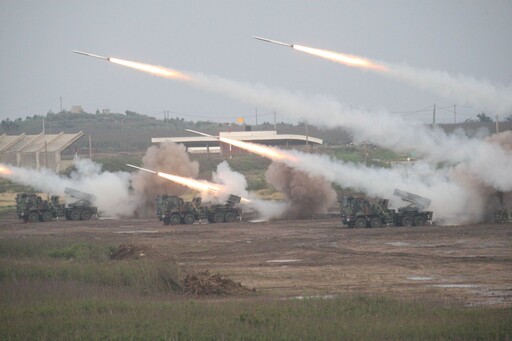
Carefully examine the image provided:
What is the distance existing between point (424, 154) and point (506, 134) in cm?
489

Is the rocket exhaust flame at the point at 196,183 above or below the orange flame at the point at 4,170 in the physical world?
below

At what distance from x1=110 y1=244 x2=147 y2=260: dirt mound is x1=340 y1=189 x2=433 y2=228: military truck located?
19670mm

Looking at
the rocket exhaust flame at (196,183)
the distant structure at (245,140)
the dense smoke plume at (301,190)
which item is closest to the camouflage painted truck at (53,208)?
the rocket exhaust flame at (196,183)

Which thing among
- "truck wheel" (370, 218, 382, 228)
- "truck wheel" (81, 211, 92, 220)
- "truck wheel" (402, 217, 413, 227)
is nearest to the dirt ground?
"truck wheel" (402, 217, 413, 227)

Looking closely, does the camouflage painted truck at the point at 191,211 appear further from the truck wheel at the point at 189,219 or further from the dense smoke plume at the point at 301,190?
the dense smoke plume at the point at 301,190

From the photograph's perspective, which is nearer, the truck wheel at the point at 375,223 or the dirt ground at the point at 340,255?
the dirt ground at the point at 340,255

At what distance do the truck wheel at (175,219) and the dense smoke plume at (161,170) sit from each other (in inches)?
346

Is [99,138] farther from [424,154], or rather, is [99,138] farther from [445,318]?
[445,318]

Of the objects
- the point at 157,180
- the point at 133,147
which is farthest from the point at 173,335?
the point at 133,147

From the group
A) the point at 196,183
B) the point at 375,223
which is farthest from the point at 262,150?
the point at 375,223

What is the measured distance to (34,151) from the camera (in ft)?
342

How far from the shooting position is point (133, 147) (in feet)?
438

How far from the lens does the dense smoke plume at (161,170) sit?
70562 millimetres

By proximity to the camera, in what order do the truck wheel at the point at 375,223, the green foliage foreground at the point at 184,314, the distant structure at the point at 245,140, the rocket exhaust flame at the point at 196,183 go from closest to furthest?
the green foliage foreground at the point at 184,314 < the truck wheel at the point at 375,223 < the rocket exhaust flame at the point at 196,183 < the distant structure at the point at 245,140
